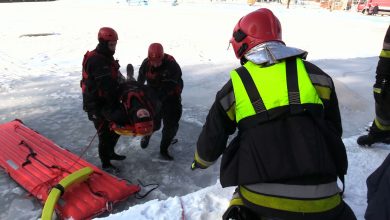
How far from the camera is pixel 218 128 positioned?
69.1 inches

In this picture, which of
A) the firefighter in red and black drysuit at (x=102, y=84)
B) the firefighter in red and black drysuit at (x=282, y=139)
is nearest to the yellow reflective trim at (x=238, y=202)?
the firefighter in red and black drysuit at (x=282, y=139)

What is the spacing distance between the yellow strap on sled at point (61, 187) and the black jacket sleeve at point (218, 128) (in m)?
1.95

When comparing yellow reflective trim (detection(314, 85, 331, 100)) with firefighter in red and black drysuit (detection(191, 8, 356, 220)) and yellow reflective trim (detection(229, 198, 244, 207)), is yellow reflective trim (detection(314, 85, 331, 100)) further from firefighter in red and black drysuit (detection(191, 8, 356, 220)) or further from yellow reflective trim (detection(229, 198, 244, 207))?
yellow reflective trim (detection(229, 198, 244, 207))

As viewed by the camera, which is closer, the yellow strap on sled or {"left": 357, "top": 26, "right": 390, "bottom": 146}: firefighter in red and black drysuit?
the yellow strap on sled

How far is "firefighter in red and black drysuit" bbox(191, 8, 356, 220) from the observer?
1.55 metres

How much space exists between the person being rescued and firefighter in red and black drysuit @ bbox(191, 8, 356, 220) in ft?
7.47

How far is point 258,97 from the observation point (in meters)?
1.59

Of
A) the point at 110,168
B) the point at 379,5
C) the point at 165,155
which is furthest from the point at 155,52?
the point at 379,5

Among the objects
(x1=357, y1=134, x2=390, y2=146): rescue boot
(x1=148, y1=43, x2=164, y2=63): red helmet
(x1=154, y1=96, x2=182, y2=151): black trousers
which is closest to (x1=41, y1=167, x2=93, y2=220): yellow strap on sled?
(x1=154, y1=96, x2=182, y2=151): black trousers

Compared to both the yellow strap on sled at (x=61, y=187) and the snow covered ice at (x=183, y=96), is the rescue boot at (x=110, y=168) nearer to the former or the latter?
the snow covered ice at (x=183, y=96)

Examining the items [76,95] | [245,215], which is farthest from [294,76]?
[76,95]

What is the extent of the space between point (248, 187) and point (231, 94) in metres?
0.44

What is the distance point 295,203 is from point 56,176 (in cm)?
293

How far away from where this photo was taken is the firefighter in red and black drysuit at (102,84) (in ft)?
12.8
